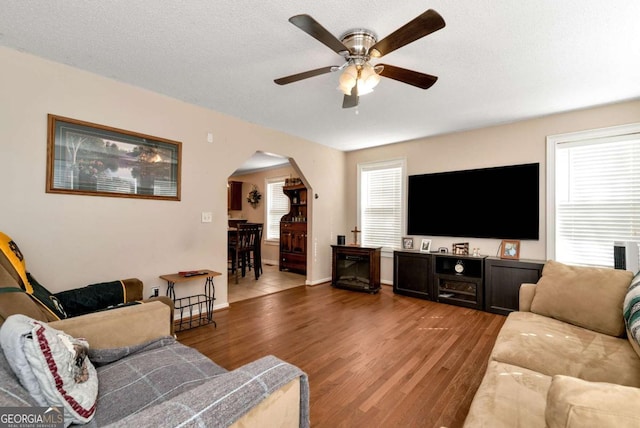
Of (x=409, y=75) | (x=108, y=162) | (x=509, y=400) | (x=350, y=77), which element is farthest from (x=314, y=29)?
(x=108, y=162)

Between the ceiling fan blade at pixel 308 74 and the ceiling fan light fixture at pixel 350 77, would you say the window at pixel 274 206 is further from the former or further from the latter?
the ceiling fan light fixture at pixel 350 77

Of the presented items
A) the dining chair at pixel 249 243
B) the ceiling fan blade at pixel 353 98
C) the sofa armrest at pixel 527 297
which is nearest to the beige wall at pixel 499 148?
the sofa armrest at pixel 527 297

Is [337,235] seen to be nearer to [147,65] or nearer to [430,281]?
[430,281]

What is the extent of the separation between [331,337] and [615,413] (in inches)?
99.2

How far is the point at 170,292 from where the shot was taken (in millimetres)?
3195

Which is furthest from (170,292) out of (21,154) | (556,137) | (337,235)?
(556,137)

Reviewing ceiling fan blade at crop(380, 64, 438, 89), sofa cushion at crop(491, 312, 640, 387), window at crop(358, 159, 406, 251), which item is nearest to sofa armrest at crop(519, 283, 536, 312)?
sofa cushion at crop(491, 312, 640, 387)

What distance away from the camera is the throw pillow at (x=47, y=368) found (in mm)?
993

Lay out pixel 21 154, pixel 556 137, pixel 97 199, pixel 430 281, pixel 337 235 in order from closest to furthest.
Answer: pixel 21 154 < pixel 97 199 < pixel 556 137 < pixel 430 281 < pixel 337 235

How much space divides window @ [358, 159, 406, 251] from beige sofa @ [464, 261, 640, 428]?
2.77m

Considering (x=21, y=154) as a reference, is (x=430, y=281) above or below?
below

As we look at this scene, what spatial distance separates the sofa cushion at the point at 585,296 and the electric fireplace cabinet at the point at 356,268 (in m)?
2.58

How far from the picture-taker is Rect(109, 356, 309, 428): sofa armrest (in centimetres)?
74

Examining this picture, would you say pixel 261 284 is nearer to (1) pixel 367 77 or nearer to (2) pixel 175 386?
(2) pixel 175 386
